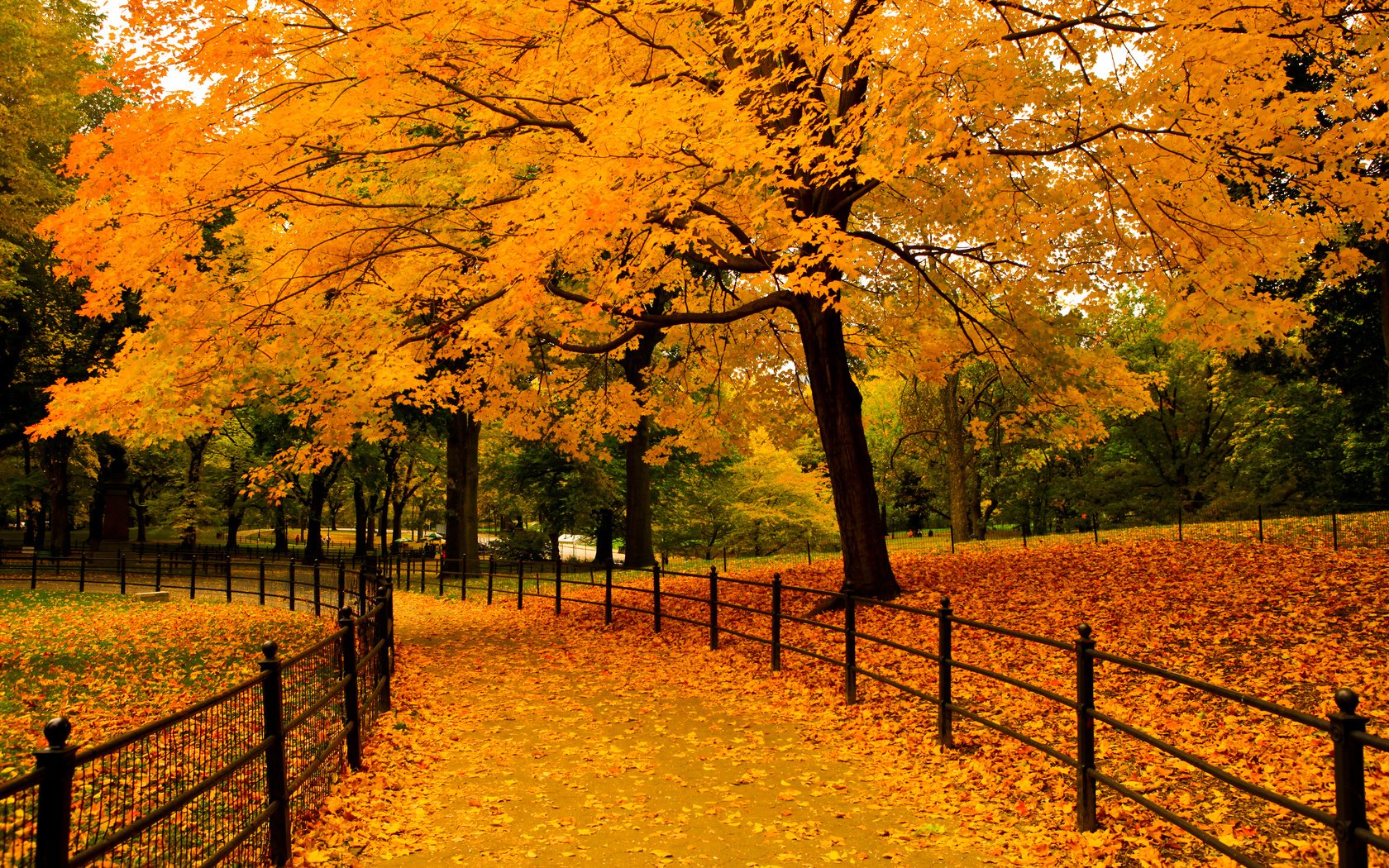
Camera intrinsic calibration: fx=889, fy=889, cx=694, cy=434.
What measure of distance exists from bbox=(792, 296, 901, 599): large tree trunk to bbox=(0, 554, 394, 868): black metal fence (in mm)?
6643

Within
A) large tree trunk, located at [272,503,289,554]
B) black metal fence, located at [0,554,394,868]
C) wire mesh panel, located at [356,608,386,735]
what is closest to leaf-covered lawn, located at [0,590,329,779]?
black metal fence, located at [0,554,394,868]

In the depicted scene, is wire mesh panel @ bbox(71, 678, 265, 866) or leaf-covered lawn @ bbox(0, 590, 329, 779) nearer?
wire mesh panel @ bbox(71, 678, 265, 866)

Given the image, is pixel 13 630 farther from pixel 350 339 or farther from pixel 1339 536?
pixel 1339 536

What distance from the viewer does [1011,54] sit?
11406 mm

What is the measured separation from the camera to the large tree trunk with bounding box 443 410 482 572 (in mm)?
27312

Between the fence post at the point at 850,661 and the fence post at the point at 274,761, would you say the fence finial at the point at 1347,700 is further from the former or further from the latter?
the fence post at the point at 850,661

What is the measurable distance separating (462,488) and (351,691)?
21634 millimetres

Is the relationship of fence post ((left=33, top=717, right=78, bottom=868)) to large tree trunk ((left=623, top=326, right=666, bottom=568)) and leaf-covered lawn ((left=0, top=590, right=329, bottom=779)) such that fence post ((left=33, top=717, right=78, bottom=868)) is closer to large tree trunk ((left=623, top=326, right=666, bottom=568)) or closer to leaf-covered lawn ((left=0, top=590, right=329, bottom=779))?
leaf-covered lawn ((left=0, top=590, right=329, bottom=779))

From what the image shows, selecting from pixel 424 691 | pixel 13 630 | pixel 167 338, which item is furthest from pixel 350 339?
pixel 13 630

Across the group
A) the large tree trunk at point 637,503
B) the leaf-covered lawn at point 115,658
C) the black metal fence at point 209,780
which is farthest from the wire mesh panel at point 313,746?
the large tree trunk at point 637,503

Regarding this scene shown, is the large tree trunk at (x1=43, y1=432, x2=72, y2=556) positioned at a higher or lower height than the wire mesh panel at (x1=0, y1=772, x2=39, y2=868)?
higher

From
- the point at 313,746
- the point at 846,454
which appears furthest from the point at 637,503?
the point at 313,746

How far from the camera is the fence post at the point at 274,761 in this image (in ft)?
16.3

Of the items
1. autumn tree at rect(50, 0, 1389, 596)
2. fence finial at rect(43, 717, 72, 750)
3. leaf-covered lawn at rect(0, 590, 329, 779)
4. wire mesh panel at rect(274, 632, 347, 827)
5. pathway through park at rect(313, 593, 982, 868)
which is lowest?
leaf-covered lawn at rect(0, 590, 329, 779)
